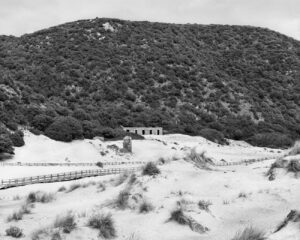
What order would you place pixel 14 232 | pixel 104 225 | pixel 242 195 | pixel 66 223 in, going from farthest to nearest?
pixel 242 195 < pixel 104 225 < pixel 66 223 < pixel 14 232

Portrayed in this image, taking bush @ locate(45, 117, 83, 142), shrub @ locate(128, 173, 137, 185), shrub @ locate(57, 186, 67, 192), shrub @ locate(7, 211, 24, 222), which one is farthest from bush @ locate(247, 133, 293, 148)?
shrub @ locate(7, 211, 24, 222)

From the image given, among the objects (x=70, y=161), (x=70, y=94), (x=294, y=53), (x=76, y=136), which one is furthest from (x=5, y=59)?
(x=294, y=53)

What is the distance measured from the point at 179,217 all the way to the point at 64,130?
126 feet

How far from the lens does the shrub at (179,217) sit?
17.3 meters

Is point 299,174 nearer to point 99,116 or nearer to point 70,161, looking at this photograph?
point 70,161

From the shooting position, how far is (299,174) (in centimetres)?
2036

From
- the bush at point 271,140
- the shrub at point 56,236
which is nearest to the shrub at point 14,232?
the shrub at point 56,236

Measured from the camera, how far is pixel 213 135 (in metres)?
70.2

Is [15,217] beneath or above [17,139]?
above

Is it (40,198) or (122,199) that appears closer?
(122,199)

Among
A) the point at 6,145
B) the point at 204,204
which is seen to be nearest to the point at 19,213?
the point at 204,204

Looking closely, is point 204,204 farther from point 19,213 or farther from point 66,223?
point 19,213

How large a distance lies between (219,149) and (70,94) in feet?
103

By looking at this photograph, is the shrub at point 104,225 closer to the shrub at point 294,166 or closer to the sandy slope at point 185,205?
the sandy slope at point 185,205
